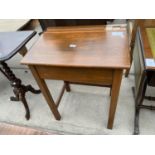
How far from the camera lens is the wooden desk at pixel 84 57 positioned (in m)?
0.85

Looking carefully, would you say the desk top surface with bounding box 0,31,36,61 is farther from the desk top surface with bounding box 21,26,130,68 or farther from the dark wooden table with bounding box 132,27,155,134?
the dark wooden table with bounding box 132,27,155,134

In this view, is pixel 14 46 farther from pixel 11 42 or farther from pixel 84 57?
pixel 84 57

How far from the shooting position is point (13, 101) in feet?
6.02

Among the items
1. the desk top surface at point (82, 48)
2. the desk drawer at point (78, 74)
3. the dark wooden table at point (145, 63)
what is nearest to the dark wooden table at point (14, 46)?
the desk top surface at point (82, 48)

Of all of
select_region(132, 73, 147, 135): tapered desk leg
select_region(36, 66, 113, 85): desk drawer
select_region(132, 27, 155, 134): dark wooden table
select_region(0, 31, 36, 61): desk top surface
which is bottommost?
select_region(132, 73, 147, 135): tapered desk leg

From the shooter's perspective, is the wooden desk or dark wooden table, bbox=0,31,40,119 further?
dark wooden table, bbox=0,31,40,119

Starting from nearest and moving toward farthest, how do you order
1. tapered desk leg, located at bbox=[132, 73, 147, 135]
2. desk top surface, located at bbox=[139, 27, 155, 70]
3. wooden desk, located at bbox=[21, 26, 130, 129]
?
wooden desk, located at bbox=[21, 26, 130, 129]
desk top surface, located at bbox=[139, 27, 155, 70]
tapered desk leg, located at bbox=[132, 73, 147, 135]

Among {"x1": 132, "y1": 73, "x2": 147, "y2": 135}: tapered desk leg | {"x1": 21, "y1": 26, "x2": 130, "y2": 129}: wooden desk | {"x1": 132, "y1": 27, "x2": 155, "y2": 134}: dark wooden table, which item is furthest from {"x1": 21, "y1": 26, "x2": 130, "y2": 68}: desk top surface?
{"x1": 132, "y1": 73, "x2": 147, "y2": 135}: tapered desk leg

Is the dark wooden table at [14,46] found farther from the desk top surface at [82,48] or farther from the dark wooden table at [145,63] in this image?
the dark wooden table at [145,63]

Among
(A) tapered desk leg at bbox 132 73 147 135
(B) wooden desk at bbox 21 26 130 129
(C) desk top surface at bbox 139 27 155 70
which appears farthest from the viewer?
(A) tapered desk leg at bbox 132 73 147 135

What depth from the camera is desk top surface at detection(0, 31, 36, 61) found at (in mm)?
1161

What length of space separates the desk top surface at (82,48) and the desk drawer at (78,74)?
0.06 meters
